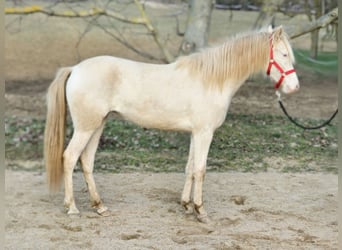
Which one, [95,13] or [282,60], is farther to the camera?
[95,13]

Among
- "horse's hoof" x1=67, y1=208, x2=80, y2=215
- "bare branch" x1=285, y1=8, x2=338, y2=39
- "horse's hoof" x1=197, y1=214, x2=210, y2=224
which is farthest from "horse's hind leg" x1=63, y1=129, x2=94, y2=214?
"bare branch" x1=285, y1=8, x2=338, y2=39

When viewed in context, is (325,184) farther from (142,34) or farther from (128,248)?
(142,34)

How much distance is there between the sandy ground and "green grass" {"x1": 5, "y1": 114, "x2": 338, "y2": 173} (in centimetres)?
43

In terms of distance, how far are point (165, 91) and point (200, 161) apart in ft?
1.78

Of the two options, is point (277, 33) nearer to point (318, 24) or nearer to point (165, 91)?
point (165, 91)

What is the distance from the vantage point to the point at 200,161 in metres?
3.53

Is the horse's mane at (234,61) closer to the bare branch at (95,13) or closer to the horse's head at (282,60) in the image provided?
the horse's head at (282,60)

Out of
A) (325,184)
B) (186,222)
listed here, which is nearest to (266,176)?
(325,184)

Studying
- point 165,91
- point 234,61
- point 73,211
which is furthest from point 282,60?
point 73,211

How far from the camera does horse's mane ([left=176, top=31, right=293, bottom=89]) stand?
348cm

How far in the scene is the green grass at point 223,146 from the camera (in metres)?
5.24

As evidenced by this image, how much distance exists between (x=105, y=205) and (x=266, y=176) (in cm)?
172

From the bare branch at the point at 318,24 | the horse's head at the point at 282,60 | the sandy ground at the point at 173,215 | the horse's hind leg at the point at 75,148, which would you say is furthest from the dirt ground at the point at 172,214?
the bare branch at the point at 318,24

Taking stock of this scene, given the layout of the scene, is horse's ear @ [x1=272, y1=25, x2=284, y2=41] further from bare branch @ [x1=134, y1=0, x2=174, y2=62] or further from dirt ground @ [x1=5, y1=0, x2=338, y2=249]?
bare branch @ [x1=134, y1=0, x2=174, y2=62]
